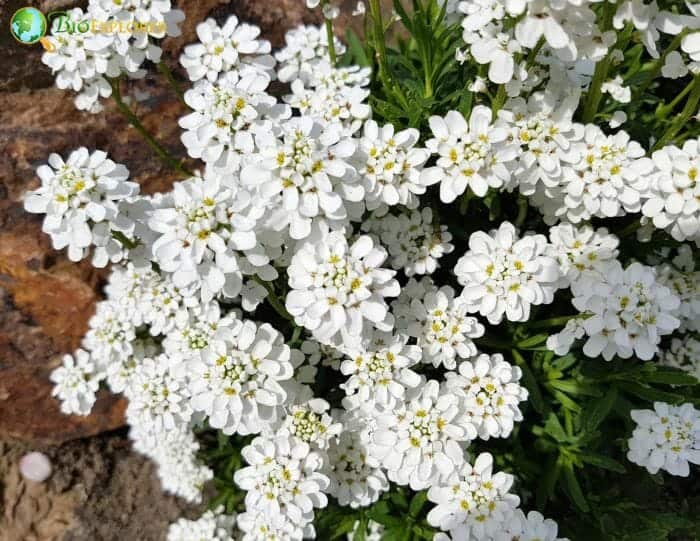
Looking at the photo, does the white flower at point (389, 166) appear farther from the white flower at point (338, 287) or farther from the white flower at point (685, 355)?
the white flower at point (685, 355)

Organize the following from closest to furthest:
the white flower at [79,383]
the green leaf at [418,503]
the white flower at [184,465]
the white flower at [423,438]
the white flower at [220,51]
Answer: the white flower at [423,438] → the white flower at [220,51] → the green leaf at [418,503] → the white flower at [79,383] → the white flower at [184,465]

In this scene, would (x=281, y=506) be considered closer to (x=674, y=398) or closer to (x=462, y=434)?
(x=462, y=434)

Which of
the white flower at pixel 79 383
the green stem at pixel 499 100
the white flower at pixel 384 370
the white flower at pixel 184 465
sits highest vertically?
the green stem at pixel 499 100

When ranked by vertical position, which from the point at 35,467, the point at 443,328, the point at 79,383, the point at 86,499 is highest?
the point at 443,328

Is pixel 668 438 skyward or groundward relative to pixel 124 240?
groundward

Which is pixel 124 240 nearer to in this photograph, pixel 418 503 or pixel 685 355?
pixel 418 503

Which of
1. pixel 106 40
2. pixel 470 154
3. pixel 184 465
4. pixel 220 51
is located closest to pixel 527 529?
pixel 470 154

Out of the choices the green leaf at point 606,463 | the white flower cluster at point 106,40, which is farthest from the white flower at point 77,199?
the green leaf at point 606,463

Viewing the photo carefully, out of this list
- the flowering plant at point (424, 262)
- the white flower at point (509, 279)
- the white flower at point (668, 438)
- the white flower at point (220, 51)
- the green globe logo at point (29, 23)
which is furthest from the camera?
the green globe logo at point (29, 23)
